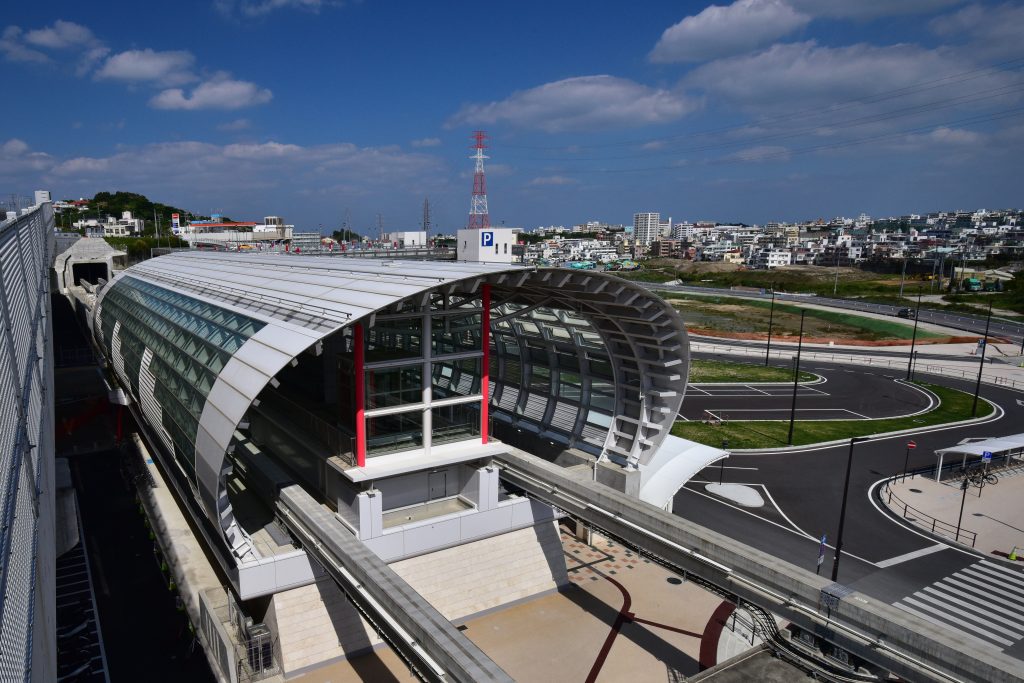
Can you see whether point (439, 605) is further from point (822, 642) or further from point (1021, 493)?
point (1021, 493)

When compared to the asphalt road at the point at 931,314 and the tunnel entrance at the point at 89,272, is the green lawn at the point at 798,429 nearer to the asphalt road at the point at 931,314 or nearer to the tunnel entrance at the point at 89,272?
the asphalt road at the point at 931,314

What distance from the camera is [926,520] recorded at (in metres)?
24.9

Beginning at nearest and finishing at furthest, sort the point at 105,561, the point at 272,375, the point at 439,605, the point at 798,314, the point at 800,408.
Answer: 1. the point at 272,375
2. the point at 439,605
3. the point at 105,561
4. the point at 800,408
5. the point at 798,314

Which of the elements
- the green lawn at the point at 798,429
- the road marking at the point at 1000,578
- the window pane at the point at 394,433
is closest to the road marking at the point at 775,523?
the road marking at the point at 1000,578

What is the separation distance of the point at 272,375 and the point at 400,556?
6539mm

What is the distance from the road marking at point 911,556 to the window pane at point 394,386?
1687cm

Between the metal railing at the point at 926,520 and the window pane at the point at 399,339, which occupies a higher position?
the window pane at the point at 399,339

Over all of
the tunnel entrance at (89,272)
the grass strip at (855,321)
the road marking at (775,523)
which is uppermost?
the tunnel entrance at (89,272)

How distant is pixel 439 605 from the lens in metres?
17.5

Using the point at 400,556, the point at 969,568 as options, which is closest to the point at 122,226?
the point at 400,556

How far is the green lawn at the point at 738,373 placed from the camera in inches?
1923

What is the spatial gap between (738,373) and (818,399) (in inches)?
316

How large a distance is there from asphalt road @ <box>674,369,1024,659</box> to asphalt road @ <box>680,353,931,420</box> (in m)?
5.68

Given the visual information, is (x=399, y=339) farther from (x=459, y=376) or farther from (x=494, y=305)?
(x=459, y=376)
